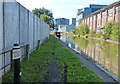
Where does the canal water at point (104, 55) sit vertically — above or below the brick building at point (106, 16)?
below

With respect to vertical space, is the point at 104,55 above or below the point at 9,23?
below

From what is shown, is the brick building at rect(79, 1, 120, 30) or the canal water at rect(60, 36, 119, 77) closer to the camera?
the canal water at rect(60, 36, 119, 77)

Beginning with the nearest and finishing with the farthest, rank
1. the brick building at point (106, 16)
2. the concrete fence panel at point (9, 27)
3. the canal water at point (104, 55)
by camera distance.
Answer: the concrete fence panel at point (9, 27) < the canal water at point (104, 55) < the brick building at point (106, 16)

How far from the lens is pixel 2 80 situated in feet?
12.1

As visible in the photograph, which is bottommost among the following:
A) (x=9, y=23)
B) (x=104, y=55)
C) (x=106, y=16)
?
(x=104, y=55)

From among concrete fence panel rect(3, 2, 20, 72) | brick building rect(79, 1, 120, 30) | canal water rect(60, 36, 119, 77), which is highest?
brick building rect(79, 1, 120, 30)

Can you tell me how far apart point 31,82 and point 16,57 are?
1.02m

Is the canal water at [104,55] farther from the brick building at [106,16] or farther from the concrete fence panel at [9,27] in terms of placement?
the brick building at [106,16]

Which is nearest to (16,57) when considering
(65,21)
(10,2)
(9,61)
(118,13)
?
(9,61)

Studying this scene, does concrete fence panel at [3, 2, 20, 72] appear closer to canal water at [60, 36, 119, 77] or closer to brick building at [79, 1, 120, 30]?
canal water at [60, 36, 119, 77]

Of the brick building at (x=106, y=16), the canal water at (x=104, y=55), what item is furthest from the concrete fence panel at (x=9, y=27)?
the brick building at (x=106, y=16)

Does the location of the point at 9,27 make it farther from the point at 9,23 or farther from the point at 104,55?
the point at 104,55

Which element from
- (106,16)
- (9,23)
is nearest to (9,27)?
(9,23)

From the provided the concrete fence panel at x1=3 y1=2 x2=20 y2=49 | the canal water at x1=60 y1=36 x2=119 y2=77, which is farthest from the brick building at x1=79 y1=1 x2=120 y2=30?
the concrete fence panel at x1=3 y1=2 x2=20 y2=49
